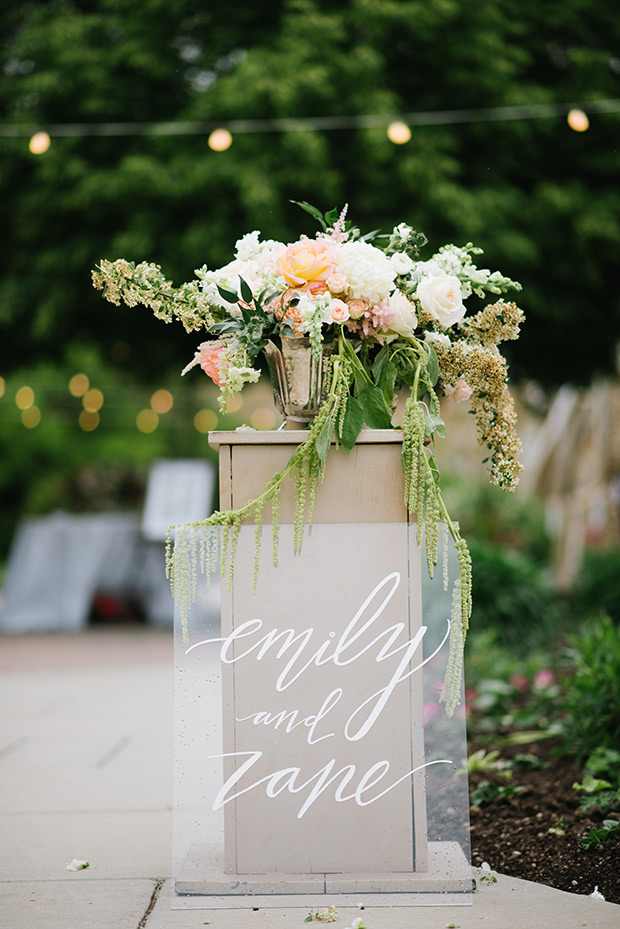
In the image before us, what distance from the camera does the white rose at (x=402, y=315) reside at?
2527mm

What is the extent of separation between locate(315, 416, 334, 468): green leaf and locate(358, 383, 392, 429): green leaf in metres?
0.13

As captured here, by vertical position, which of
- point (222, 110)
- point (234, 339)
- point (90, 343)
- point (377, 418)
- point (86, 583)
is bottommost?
point (86, 583)

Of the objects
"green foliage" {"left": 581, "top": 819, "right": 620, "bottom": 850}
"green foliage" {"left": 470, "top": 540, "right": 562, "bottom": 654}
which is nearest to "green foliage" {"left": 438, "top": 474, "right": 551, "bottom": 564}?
"green foliage" {"left": 470, "top": 540, "right": 562, "bottom": 654}

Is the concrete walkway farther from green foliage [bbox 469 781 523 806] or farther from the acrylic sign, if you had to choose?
green foliage [bbox 469 781 523 806]

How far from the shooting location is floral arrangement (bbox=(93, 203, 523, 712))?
8.14 feet

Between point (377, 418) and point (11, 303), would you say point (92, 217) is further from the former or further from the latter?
point (377, 418)

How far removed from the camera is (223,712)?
254 centimetres

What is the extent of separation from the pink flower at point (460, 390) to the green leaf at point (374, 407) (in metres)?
0.25

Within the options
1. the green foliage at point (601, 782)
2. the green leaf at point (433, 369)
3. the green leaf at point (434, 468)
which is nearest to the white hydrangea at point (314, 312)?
the green leaf at point (433, 369)

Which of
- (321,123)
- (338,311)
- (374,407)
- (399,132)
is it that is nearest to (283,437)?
(374,407)

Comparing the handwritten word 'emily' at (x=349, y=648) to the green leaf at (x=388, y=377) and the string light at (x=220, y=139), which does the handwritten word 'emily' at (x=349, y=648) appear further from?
the string light at (x=220, y=139)

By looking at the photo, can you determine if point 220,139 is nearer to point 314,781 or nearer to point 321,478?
point 321,478

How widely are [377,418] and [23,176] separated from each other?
270 inches

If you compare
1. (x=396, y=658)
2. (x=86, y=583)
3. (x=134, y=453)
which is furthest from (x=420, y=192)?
(x=134, y=453)
